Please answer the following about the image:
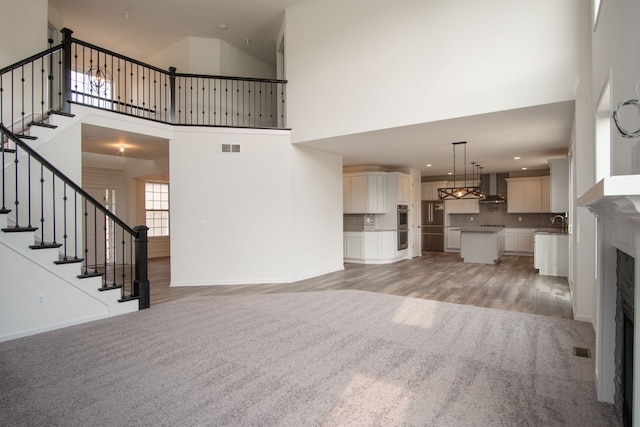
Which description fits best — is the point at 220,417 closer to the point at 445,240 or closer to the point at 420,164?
the point at 420,164

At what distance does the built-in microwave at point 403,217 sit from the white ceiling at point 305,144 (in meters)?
1.45

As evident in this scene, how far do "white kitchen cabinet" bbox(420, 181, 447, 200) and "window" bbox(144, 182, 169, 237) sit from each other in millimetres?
8537

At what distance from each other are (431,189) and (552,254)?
561 cm

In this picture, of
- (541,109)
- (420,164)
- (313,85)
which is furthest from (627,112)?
(420,164)

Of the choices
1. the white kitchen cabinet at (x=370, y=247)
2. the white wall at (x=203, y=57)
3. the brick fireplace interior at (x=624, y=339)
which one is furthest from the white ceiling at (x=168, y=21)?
the brick fireplace interior at (x=624, y=339)

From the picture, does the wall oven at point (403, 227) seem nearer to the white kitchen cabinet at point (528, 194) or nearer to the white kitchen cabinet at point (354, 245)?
the white kitchen cabinet at point (354, 245)

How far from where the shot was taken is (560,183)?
23.6 feet

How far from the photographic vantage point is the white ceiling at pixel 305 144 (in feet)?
17.6

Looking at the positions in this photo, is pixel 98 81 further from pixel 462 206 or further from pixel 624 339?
pixel 462 206

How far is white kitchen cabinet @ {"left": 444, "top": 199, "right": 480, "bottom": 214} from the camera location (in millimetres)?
11703

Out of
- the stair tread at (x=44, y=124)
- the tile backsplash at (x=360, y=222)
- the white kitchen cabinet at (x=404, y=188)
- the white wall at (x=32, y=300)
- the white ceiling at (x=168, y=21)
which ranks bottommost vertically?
the white wall at (x=32, y=300)

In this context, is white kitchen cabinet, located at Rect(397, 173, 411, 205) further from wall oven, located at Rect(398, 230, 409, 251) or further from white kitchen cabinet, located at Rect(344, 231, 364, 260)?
white kitchen cabinet, located at Rect(344, 231, 364, 260)

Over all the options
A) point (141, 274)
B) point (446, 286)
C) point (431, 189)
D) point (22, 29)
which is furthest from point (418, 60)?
point (431, 189)

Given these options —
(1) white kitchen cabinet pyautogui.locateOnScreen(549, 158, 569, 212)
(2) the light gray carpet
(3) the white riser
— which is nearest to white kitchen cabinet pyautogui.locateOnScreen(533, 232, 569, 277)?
(1) white kitchen cabinet pyautogui.locateOnScreen(549, 158, 569, 212)
